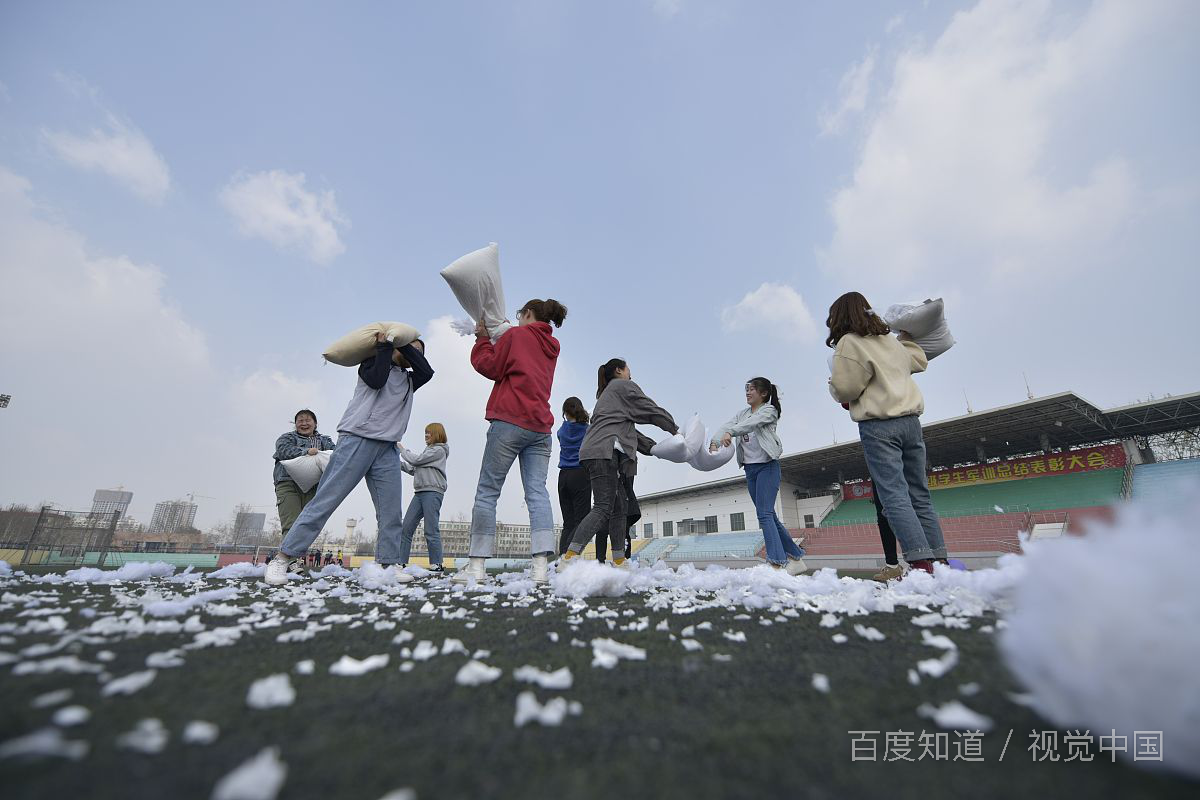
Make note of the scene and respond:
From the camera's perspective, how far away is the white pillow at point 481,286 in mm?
3566

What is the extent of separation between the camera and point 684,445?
16.3ft

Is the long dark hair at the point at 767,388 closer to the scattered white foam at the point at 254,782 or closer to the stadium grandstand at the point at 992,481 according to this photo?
the scattered white foam at the point at 254,782

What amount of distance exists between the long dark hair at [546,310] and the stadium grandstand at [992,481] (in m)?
12.6

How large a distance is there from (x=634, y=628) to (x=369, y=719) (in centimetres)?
111

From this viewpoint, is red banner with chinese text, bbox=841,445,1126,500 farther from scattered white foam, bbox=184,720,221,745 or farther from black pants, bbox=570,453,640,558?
scattered white foam, bbox=184,720,221,745

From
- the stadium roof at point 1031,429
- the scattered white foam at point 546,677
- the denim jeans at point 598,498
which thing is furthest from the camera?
the stadium roof at point 1031,429

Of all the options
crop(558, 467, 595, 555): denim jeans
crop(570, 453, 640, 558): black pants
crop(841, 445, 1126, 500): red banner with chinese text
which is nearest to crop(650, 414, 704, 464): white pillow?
crop(558, 467, 595, 555): denim jeans

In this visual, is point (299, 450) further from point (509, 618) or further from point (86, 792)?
point (86, 792)

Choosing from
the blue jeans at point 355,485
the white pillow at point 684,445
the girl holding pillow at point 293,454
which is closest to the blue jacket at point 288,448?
the girl holding pillow at point 293,454

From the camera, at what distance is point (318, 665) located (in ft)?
4.09

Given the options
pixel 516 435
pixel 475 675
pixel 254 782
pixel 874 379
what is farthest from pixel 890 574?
pixel 254 782

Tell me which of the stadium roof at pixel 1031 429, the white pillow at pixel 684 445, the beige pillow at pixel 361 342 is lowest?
the white pillow at pixel 684 445

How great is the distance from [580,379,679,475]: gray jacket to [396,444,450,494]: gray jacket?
2385mm

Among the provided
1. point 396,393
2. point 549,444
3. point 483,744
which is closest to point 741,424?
point 549,444
